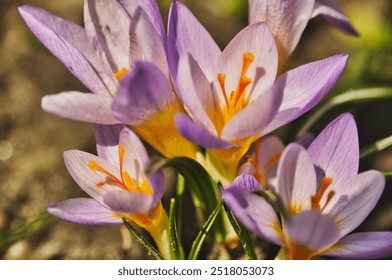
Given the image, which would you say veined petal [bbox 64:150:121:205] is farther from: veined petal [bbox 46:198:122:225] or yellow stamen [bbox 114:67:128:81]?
yellow stamen [bbox 114:67:128:81]

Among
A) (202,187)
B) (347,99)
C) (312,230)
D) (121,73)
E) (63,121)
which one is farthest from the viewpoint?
(63,121)

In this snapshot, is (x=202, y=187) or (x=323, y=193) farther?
(x=202, y=187)

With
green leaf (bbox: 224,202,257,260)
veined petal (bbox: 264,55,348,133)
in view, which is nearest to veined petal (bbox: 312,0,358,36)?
veined petal (bbox: 264,55,348,133)

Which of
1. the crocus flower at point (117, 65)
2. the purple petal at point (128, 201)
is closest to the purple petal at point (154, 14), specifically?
the crocus flower at point (117, 65)

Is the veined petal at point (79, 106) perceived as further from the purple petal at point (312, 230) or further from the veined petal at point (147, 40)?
the purple petal at point (312, 230)

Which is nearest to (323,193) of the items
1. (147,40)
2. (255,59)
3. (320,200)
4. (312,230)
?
(320,200)

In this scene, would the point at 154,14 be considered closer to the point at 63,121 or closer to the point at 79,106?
the point at 79,106
